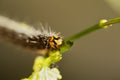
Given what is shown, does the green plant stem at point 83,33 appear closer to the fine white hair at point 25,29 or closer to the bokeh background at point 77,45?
the fine white hair at point 25,29

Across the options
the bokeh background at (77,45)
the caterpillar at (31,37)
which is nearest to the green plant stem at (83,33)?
the caterpillar at (31,37)

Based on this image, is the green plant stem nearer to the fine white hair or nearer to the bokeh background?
the fine white hair

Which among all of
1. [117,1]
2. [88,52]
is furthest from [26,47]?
[88,52]

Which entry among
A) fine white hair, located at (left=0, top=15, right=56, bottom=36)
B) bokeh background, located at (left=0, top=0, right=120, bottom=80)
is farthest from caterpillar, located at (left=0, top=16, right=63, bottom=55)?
bokeh background, located at (left=0, top=0, right=120, bottom=80)

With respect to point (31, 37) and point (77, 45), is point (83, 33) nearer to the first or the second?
point (31, 37)

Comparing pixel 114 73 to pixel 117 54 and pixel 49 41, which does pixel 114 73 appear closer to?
pixel 117 54

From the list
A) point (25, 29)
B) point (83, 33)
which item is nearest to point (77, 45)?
point (25, 29)
